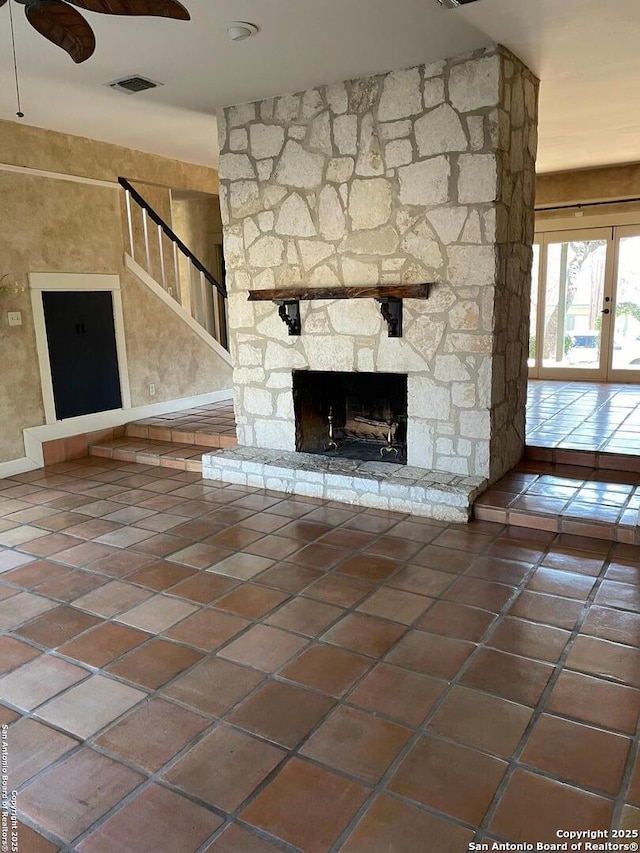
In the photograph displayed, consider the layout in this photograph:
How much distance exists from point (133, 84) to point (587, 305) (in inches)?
237

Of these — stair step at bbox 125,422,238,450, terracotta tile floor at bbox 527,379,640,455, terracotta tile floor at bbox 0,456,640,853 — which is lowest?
terracotta tile floor at bbox 0,456,640,853

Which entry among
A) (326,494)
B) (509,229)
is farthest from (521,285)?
(326,494)

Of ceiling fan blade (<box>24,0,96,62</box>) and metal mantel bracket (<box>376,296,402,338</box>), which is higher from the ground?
ceiling fan blade (<box>24,0,96,62</box>)

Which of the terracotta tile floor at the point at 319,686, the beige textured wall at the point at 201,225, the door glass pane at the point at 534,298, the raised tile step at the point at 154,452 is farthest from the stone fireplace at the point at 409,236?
the beige textured wall at the point at 201,225

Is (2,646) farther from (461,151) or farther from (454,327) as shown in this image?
(461,151)

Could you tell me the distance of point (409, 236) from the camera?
12.8ft

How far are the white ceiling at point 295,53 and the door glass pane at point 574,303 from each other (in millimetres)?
2839

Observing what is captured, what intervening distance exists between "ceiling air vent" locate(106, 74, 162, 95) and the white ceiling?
0.07 meters

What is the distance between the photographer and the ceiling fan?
6.16 feet

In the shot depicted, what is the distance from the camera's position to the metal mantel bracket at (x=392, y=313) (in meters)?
3.95

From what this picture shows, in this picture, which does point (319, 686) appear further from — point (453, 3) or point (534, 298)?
point (534, 298)

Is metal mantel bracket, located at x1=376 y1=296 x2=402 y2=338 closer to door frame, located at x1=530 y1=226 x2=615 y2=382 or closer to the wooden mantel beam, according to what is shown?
the wooden mantel beam

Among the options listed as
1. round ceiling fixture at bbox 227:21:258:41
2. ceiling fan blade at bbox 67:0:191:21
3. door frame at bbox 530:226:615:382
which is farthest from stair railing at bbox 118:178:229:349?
ceiling fan blade at bbox 67:0:191:21

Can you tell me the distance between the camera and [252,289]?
182 inches
